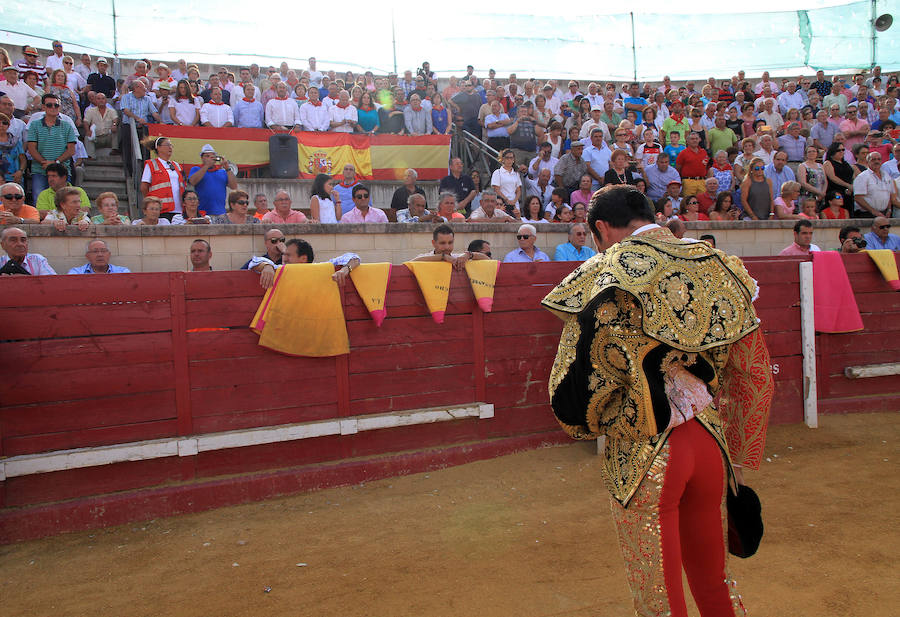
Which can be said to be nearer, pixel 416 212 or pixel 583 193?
pixel 416 212

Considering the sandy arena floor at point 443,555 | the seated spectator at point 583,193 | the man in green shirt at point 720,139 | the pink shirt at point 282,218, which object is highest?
the man in green shirt at point 720,139

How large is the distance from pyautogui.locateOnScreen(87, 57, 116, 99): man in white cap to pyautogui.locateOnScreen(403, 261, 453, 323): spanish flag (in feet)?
22.4

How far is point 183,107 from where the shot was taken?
9344mm

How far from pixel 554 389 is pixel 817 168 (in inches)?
378

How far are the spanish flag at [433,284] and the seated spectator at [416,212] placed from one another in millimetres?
2256

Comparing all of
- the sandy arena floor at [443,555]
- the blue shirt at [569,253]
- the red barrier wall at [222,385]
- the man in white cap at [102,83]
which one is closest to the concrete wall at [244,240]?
the blue shirt at [569,253]

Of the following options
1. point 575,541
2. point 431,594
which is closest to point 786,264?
point 575,541

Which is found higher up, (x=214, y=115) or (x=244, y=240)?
(x=214, y=115)

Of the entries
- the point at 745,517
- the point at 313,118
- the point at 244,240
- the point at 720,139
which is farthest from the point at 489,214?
the point at 745,517

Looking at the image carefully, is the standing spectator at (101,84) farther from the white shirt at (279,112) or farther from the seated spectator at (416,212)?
the seated spectator at (416,212)

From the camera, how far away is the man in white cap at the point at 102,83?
9812 mm

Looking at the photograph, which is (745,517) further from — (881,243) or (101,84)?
(101,84)

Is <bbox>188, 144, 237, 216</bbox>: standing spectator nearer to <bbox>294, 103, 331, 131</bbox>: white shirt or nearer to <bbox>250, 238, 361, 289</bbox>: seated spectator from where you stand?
<bbox>250, 238, 361, 289</bbox>: seated spectator

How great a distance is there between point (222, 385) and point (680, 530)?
336 centimetres
